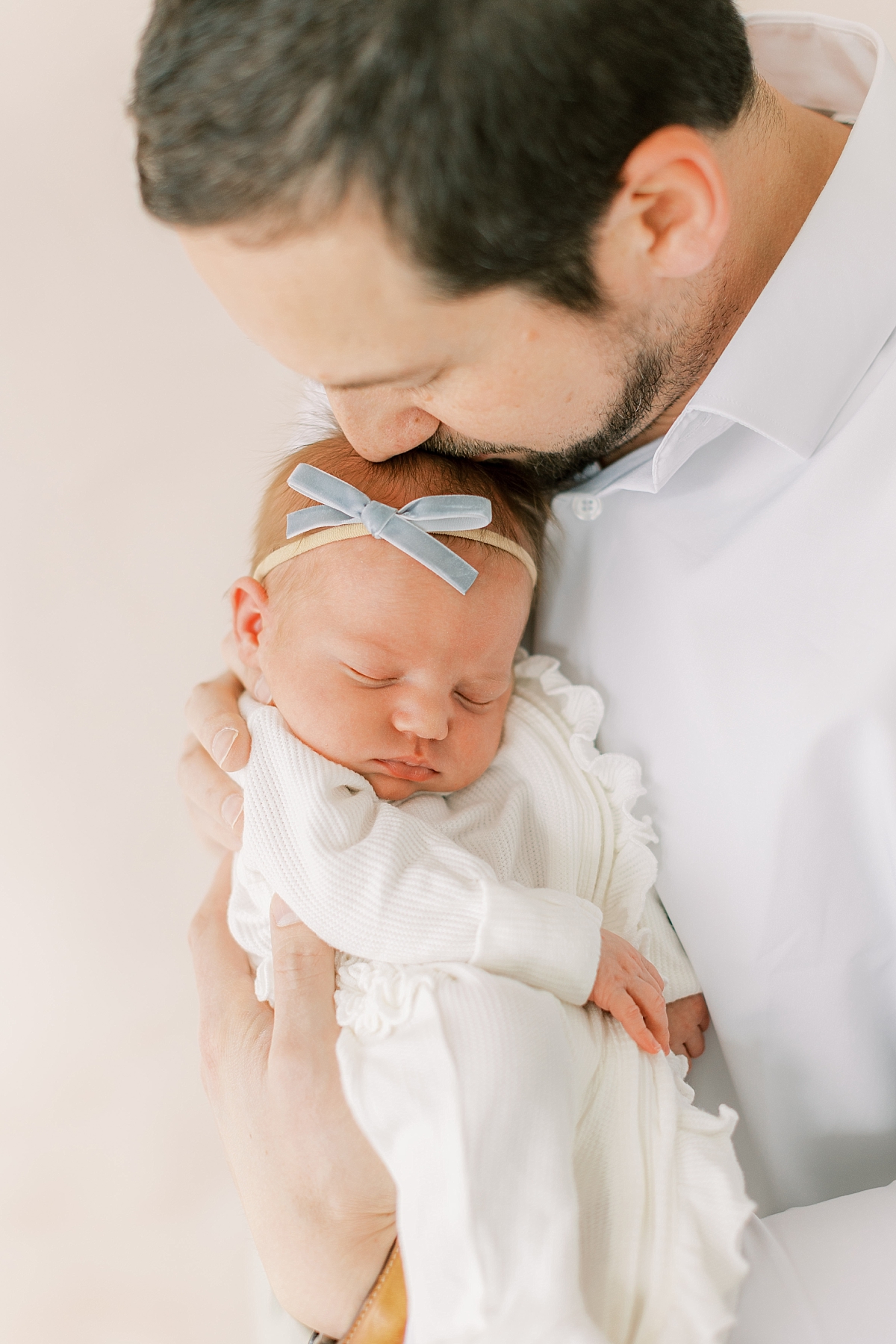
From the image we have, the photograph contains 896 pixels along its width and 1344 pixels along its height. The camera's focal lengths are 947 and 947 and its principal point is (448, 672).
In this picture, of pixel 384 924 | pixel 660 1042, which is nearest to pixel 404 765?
pixel 384 924

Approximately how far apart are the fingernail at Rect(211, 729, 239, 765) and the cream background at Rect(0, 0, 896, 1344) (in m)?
0.74

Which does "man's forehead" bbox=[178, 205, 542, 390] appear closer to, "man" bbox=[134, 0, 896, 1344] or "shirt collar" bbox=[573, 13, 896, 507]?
"man" bbox=[134, 0, 896, 1344]

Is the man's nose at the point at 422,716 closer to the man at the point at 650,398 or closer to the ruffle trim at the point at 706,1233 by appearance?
the man at the point at 650,398

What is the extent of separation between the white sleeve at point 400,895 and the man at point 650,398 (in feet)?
0.36

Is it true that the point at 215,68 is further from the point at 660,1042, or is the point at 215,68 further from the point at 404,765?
the point at 660,1042

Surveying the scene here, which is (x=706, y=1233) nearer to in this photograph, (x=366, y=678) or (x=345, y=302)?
(x=366, y=678)

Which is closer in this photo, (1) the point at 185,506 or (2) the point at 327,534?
(2) the point at 327,534

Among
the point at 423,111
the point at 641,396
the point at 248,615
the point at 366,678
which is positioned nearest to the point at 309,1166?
the point at 366,678

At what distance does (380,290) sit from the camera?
1.04 m

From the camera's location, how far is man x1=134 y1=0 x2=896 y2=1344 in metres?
0.98

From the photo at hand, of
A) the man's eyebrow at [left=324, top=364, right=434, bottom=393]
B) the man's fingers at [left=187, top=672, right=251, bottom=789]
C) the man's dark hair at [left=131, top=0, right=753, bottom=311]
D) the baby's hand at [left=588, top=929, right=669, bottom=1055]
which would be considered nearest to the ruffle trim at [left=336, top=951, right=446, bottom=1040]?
the baby's hand at [left=588, top=929, right=669, bottom=1055]

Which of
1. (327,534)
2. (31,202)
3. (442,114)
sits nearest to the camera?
(442,114)

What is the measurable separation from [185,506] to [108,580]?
24cm

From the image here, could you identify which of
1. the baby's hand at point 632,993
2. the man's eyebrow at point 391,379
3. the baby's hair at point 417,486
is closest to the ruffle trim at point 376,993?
the baby's hand at point 632,993
